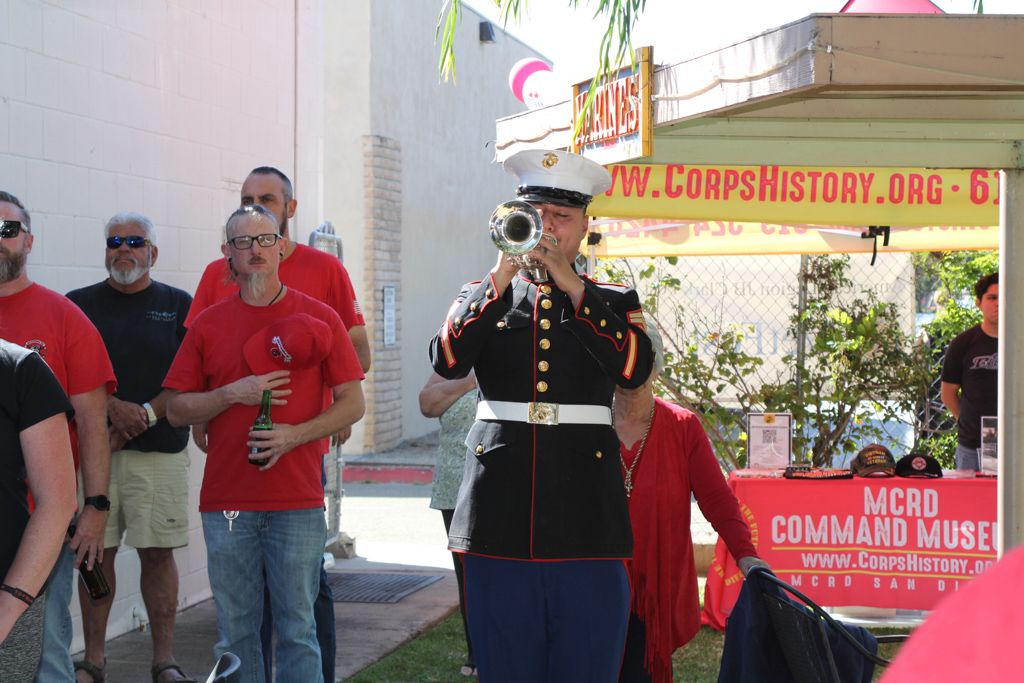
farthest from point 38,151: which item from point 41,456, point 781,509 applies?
point 781,509

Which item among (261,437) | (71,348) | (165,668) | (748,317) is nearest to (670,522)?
(261,437)

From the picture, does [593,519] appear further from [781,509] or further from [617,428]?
[781,509]

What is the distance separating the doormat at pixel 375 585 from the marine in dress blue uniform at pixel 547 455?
13.6 feet

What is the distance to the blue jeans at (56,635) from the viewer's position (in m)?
3.21

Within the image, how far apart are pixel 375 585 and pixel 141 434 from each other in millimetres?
2546

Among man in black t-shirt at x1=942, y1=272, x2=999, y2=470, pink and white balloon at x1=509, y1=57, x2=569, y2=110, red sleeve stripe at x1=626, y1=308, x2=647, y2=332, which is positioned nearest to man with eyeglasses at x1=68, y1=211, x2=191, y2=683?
red sleeve stripe at x1=626, y1=308, x2=647, y2=332

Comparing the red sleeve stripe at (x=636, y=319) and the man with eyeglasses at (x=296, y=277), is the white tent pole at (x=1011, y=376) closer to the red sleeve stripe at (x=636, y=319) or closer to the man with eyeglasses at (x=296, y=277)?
the red sleeve stripe at (x=636, y=319)

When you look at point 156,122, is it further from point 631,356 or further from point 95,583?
point 631,356

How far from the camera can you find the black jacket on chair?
3.22 metres

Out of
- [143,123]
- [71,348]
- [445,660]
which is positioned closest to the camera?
[71,348]

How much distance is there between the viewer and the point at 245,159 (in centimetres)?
750

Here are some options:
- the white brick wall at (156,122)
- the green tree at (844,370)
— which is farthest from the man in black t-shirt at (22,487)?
the green tree at (844,370)

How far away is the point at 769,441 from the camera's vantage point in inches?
272

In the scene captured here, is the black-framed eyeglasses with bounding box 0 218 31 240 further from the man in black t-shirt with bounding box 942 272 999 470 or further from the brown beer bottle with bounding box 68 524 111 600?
the man in black t-shirt with bounding box 942 272 999 470
